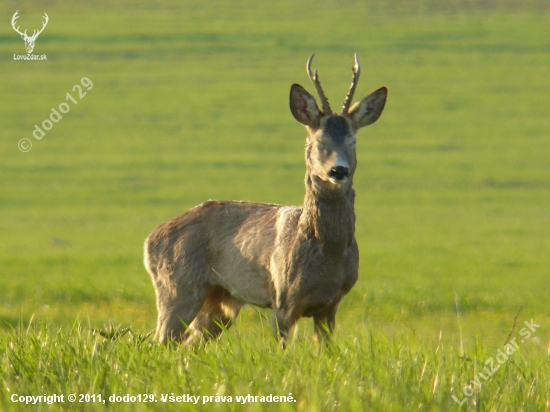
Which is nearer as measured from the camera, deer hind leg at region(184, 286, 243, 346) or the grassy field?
the grassy field

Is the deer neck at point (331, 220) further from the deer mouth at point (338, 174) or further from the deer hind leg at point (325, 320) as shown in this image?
the deer hind leg at point (325, 320)

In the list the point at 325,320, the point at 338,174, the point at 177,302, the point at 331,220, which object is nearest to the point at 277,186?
the point at 177,302

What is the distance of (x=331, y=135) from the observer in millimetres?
7109

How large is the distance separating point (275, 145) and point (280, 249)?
27.1 meters

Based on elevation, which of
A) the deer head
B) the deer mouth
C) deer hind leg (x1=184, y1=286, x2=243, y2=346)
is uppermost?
the deer head

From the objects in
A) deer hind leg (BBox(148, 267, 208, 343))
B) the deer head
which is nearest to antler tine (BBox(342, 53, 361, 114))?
the deer head

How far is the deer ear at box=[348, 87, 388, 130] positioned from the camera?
7430 millimetres

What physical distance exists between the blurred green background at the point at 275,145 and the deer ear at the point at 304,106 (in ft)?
6.30

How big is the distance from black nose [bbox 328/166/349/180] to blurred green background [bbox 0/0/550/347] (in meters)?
1.45

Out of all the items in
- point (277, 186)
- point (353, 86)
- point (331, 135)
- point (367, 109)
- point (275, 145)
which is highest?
point (275, 145)

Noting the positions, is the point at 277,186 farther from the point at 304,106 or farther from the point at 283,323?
the point at 283,323

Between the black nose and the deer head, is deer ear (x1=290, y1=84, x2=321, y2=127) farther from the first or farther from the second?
the black nose

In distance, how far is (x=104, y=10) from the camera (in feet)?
185

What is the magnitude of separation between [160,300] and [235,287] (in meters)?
0.71
